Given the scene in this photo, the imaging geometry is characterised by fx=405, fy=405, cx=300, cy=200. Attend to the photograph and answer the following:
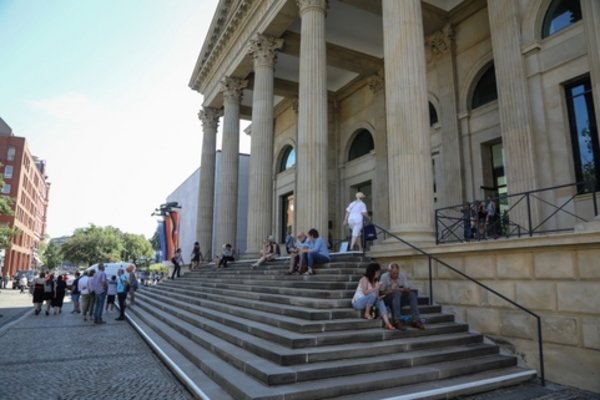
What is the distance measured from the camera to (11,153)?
64312 millimetres

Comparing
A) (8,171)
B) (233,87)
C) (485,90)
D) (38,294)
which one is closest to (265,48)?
(233,87)

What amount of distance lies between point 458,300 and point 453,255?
907 mm

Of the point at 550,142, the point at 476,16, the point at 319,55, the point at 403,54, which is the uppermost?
the point at 476,16

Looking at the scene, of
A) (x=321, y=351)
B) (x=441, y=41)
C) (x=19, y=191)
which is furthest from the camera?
(x=19, y=191)

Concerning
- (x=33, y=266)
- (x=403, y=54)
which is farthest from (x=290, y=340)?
(x=33, y=266)

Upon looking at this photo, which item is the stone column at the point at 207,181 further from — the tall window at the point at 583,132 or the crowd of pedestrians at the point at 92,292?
the tall window at the point at 583,132

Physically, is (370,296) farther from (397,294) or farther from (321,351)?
(321,351)

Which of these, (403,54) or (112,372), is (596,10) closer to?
(403,54)

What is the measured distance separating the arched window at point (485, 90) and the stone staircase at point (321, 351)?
355 inches

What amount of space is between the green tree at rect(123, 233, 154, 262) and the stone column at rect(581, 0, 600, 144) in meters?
102

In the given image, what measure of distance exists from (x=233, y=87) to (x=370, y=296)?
17.0 metres

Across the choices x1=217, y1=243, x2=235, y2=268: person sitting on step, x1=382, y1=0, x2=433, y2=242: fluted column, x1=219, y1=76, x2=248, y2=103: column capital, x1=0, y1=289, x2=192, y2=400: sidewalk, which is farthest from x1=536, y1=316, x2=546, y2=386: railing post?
x1=219, y1=76, x2=248, y2=103: column capital

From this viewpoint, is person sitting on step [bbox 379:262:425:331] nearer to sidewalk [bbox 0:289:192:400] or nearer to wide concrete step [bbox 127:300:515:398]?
wide concrete step [bbox 127:300:515:398]

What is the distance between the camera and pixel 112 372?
278 inches
